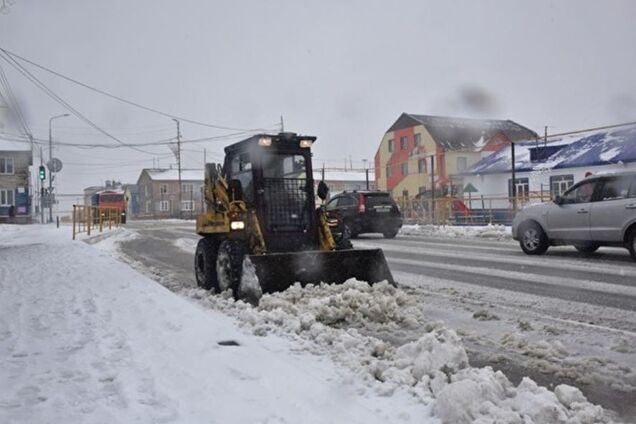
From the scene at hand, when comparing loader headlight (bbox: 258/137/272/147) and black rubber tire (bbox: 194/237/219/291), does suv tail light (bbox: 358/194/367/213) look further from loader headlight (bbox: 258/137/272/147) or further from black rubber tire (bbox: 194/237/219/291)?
loader headlight (bbox: 258/137/272/147)

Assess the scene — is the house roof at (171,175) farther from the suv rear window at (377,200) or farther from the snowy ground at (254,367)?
the snowy ground at (254,367)

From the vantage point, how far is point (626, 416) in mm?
3689

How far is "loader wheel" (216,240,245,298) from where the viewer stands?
7.88m

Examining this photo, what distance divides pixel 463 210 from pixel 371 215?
10509mm

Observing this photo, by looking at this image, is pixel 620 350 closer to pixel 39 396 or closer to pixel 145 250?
pixel 39 396

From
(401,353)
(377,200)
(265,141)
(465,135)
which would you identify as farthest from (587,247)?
(465,135)

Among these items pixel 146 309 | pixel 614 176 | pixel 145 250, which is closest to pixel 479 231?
pixel 614 176

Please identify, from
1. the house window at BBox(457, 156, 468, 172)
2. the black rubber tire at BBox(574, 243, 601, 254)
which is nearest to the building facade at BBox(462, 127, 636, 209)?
the house window at BBox(457, 156, 468, 172)

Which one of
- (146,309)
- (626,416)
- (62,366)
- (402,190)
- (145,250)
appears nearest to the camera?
(626,416)

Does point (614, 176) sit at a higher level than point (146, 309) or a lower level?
higher

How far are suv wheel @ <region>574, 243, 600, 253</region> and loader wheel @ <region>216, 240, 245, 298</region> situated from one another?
782 centimetres

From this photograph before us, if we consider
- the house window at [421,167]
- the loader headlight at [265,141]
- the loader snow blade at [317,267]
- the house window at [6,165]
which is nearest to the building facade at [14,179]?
the house window at [6,165]

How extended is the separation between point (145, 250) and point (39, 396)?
1309 cm

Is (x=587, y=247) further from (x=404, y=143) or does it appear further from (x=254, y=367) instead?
(x=404, y=143)
